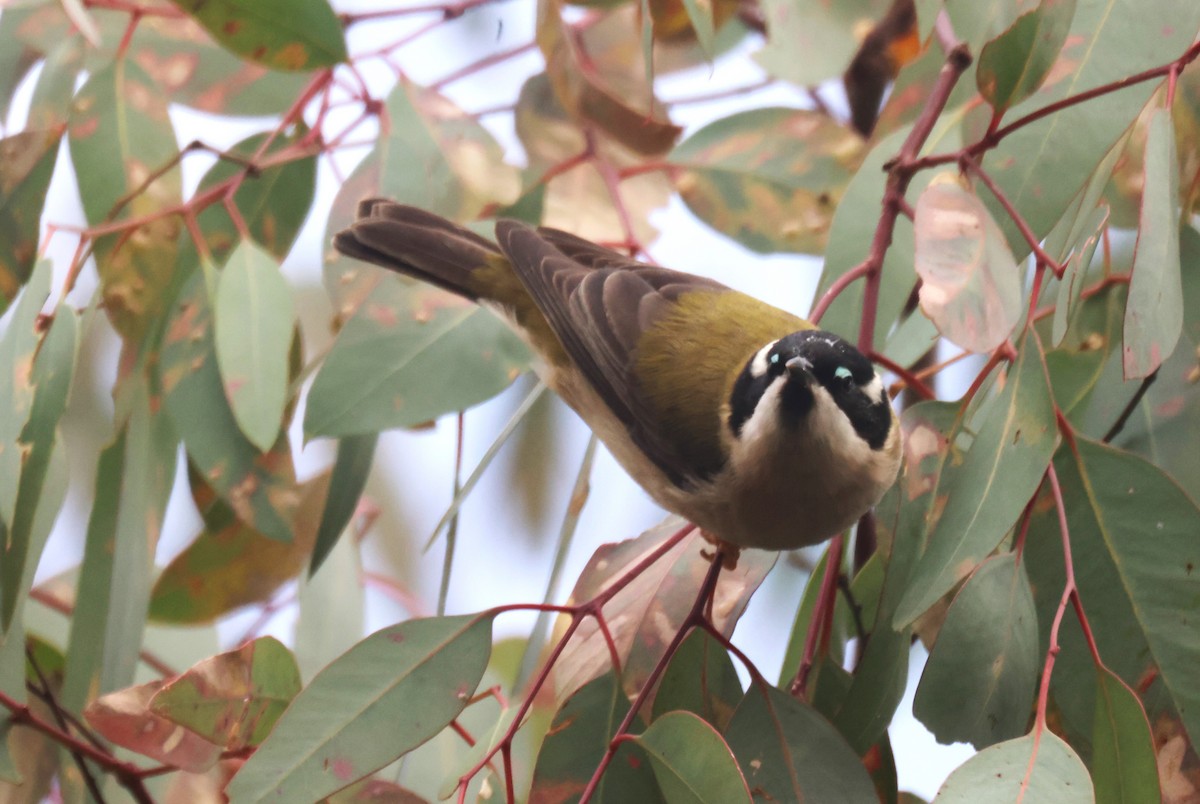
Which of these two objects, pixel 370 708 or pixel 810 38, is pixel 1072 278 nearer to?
pixel 810 38

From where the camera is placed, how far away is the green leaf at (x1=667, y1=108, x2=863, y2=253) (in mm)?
2090

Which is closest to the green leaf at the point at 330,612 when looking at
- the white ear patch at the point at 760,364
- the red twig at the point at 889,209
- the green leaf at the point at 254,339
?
the green leaf at the point at 254,339

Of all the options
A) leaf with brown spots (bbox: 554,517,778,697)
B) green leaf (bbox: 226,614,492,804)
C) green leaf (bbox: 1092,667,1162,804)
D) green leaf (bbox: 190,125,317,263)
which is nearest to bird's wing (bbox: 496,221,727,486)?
leaf with brown spots (bbox: 554,517,778,697)

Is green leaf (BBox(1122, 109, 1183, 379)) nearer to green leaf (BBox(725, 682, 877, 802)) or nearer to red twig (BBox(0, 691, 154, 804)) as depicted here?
green leaf (BBox(725, 682, 877, 802))

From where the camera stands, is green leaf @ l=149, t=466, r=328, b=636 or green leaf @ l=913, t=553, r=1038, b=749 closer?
green leaf @ l=913, t=553, r=1038, b=749

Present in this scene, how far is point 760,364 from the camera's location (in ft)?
5.74

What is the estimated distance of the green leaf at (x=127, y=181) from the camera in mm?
1944

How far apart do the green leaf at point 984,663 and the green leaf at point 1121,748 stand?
78mm

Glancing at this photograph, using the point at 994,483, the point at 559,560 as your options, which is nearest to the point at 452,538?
the point at 559,560

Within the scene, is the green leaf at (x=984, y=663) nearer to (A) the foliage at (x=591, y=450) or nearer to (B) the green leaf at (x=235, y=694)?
(A) the foliage at (x=591, y=450)

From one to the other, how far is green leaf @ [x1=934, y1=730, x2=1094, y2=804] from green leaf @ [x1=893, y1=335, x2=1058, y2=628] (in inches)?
5.8

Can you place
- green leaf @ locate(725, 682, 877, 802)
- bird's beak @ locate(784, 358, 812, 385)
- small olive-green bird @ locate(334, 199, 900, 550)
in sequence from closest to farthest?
green leaf @ locate(725, 682, 877, 802)
bird's beak @ locate(784, 358, 812, 385)
small olive-green bird @ locate(334, 199, 900, 550)

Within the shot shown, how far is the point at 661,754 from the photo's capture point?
1.33m

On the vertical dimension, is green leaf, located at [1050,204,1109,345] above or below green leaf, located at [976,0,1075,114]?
below
